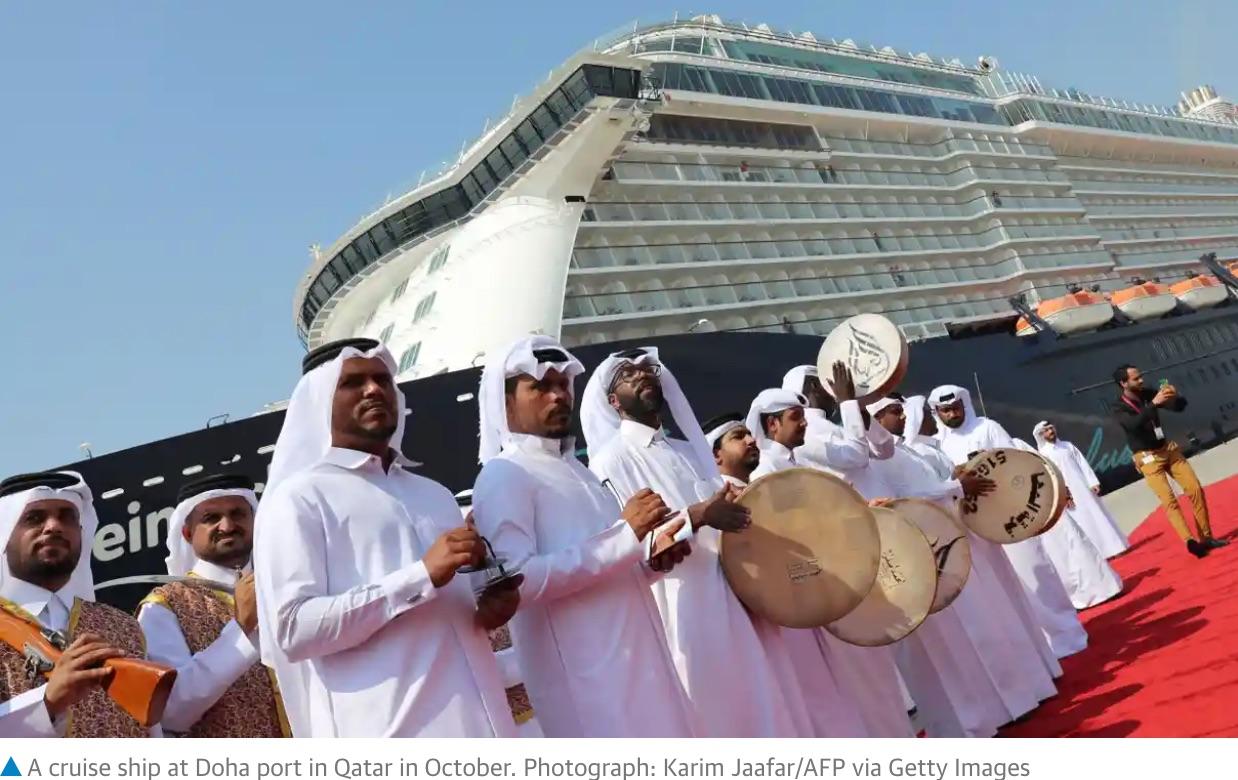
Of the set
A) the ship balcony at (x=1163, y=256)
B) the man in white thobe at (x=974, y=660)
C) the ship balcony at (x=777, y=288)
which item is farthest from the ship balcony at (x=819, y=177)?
the man in white thobe at (x=974, y=660)

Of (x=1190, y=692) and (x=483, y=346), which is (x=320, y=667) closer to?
(x=1190, y=692)

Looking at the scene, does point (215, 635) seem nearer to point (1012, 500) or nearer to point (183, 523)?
point (183, 523)

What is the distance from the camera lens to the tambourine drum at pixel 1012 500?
500 centimetres

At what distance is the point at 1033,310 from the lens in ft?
59.6

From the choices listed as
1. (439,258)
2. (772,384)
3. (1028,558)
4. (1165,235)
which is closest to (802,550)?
(1028,558)

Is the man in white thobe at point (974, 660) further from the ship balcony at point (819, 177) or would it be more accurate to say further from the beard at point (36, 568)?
the ship balcony at point (819, 177)

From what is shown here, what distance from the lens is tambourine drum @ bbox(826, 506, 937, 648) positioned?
3.44 meters

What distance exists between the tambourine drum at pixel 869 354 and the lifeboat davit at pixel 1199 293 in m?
19.0

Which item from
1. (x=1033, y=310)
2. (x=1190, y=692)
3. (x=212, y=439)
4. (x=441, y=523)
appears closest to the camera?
(x=441, y=523)

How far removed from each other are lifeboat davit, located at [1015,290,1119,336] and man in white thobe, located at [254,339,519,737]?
1702 cm

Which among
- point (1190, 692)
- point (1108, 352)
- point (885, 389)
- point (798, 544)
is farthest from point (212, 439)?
point (1108, 352)

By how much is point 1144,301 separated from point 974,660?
17839mm

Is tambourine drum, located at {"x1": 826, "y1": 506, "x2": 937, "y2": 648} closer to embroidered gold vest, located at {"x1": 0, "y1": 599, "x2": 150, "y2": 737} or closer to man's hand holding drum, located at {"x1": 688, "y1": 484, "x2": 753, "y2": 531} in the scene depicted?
man's hand holding drum, located at {"x1": 688, "y1": 484, "x2": 753, "y2": 531}
